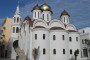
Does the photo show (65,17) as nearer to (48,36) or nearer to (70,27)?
(70,27)

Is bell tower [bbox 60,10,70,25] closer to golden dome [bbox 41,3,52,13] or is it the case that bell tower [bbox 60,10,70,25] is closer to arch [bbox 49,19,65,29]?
golden dome [bbox 41,3,52,13]

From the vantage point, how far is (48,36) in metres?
43.4

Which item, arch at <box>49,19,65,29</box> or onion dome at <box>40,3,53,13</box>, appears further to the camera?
onion dome at <box>40,3,53,13</box>

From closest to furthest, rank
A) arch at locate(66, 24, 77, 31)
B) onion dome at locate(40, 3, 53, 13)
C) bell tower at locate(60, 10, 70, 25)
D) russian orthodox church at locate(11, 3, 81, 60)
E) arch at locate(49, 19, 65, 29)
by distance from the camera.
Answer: russian orthodox church at locate(11, 3, 81, 60)
arch at locate(49, 19, 65, 29)
arch at locate(66, 24, 77, 31)
onion dome at locate(40, 3, 53, 13)
bell tower at locate(60, 10, 70, 25)

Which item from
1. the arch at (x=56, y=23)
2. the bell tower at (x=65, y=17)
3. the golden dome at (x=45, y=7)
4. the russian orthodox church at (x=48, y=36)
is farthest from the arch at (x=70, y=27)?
the golden dome at (x=45, y=7)

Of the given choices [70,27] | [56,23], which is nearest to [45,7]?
[56,23]

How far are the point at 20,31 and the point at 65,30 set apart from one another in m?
13.9

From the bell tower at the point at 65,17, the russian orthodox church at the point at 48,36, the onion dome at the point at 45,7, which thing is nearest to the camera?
the russian orthodox church at the point at 48,36

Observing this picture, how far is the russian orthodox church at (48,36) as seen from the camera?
138 ft

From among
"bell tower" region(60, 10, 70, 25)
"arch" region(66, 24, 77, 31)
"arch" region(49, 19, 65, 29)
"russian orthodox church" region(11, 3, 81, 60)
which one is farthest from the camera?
"bell tower" region(60, 10, 70, 25)

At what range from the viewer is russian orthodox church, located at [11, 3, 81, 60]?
138ft

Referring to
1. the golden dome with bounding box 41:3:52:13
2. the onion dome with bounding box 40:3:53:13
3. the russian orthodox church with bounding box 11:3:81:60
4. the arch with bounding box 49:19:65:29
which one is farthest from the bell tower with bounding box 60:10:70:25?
the arch with bounding box 49:19:65:29

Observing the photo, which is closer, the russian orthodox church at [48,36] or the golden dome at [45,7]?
the russian orthodox church at [48,36]

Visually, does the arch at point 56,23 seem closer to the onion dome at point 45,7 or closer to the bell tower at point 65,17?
the onion dome at point 45,7
